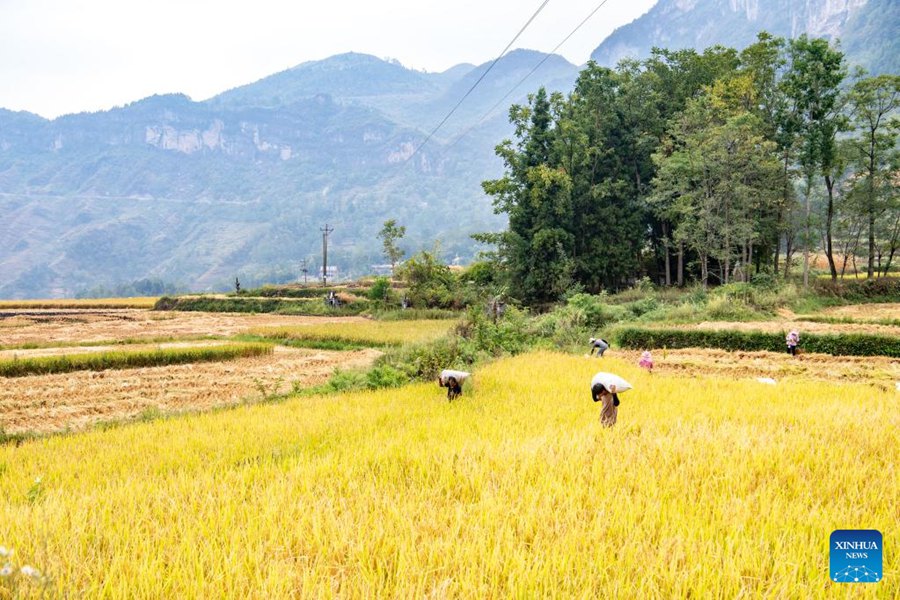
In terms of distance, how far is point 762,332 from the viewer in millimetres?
16281

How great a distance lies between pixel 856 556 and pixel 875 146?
45.1 meters

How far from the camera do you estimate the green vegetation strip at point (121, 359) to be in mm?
16500

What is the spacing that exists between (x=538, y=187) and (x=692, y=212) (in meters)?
9.98

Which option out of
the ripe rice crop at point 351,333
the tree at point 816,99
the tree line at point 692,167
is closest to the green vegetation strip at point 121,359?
the ripe rice crop at point 351,333

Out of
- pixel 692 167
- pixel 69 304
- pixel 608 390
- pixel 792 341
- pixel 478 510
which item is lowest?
pixel 69 304

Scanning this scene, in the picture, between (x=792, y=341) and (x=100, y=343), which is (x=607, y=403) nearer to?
(x=792, y=341)

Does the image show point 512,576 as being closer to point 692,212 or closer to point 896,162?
point 692,212

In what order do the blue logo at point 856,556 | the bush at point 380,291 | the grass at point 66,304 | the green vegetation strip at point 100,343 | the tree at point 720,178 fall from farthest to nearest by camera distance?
the grass at point 66,304
the bush at point 380,291
the tree at point 720,178
the green vegetation strip at point 100,343
the blue logo at point 856,556

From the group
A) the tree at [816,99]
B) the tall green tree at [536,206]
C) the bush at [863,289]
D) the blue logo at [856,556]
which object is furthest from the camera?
the tall green tree at [536,206]

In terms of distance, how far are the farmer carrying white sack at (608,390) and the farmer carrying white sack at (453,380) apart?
2.93 m

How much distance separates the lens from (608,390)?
492 cm

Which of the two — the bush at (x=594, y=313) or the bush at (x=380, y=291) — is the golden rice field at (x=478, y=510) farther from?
the bush at (x=380, y=291)

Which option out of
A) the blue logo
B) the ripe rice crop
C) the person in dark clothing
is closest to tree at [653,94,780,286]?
the ripe rice crop

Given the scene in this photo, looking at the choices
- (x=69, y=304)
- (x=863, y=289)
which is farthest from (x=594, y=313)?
(x=69, y=304)
